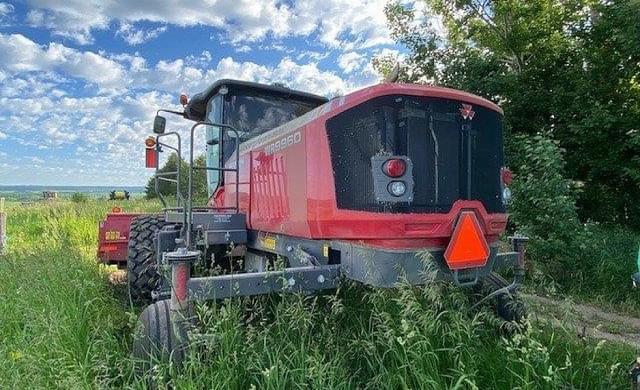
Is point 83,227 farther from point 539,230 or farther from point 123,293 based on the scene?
point 539,230

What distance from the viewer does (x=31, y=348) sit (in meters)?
3.05

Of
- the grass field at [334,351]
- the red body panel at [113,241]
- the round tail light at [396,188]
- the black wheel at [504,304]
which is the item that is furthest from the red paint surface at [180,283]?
the red body panel at [113,241]

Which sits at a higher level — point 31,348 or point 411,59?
point 411,59

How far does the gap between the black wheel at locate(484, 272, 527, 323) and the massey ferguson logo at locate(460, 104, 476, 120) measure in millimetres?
1244

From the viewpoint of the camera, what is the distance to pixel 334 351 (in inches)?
107

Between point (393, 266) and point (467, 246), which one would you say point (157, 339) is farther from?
point (467, 246)

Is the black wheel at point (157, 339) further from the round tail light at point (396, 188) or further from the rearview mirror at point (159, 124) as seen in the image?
the rearview mirror at point (159, 124)

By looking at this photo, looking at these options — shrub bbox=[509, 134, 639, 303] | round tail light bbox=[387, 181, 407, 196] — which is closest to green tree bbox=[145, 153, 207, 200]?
round tail light bbox=[387, 181, 407, 196]

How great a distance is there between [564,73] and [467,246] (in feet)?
32.4

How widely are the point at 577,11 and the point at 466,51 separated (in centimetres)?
299

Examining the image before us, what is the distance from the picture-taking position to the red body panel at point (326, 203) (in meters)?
2.68

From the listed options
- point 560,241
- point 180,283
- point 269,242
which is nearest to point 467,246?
point 269,242

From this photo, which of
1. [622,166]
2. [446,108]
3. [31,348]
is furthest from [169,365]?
[622,166]

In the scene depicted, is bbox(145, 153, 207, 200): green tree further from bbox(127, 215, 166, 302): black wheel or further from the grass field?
the grass field
